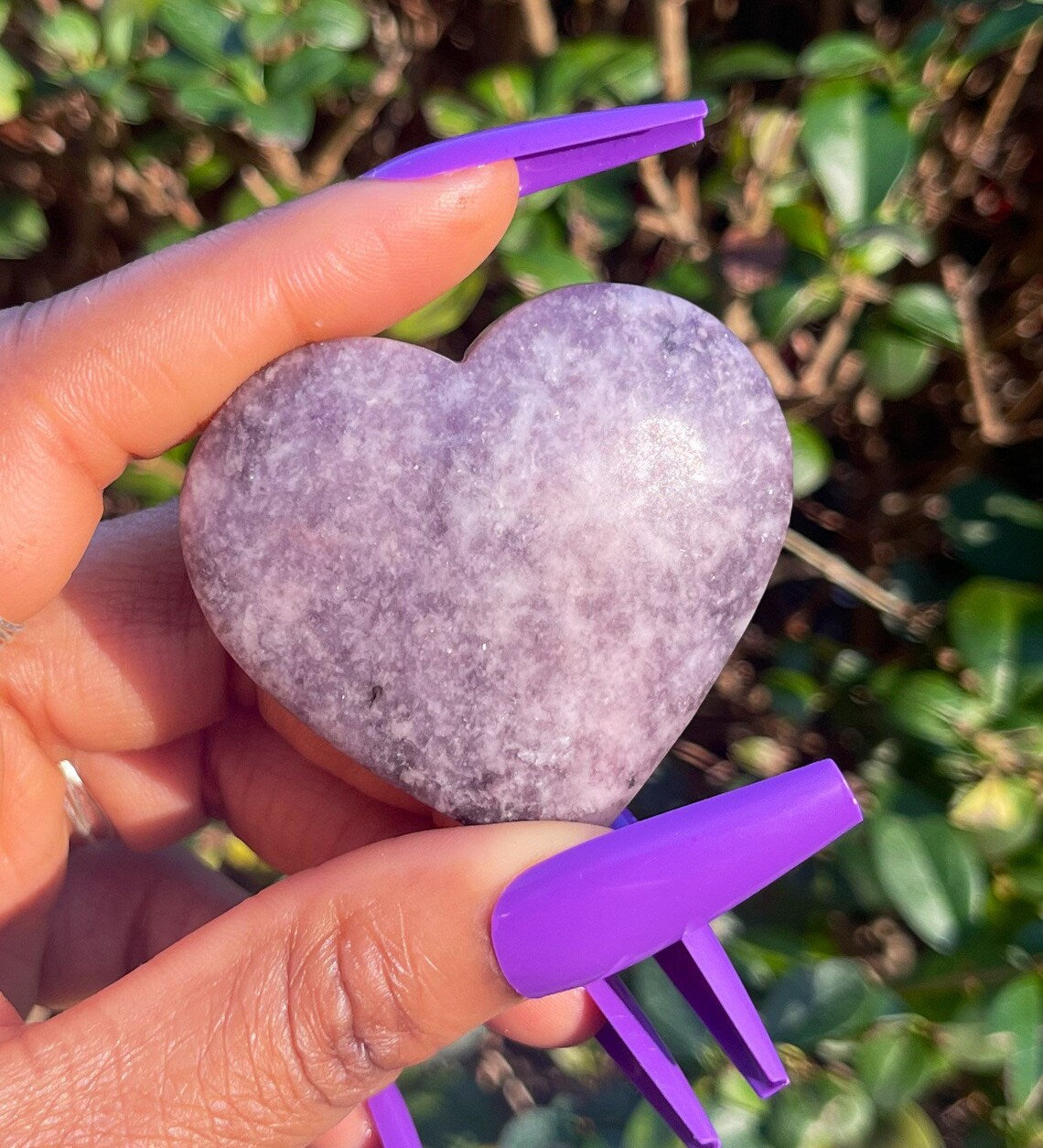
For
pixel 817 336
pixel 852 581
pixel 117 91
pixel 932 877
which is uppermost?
pixel 117 91

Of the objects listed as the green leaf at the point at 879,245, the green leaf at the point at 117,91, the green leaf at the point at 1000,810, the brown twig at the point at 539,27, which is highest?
the green leaf at the point at 117,91

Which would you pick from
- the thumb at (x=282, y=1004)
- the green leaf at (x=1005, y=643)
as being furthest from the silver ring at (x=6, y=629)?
the green leaf at (x=1005, y=643)

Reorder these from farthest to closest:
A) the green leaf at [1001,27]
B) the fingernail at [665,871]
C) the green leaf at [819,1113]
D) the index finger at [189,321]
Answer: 1. the green leaf at [819,1113]
2. the green leaf at [1001,27]
3. the index finger at [189,321]
4. the fingernail at [665,871]

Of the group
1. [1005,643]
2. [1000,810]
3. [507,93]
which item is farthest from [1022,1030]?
[507,93]

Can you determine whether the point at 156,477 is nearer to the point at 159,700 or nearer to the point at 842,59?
the point at 159,700

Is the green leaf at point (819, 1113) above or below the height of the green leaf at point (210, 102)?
below

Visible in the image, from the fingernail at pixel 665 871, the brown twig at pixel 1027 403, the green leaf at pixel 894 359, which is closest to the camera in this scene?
the fingernail at pixel 665 871

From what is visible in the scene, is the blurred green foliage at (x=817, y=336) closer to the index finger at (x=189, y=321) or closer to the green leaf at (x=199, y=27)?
the green leaf at (x=199, y=27)
